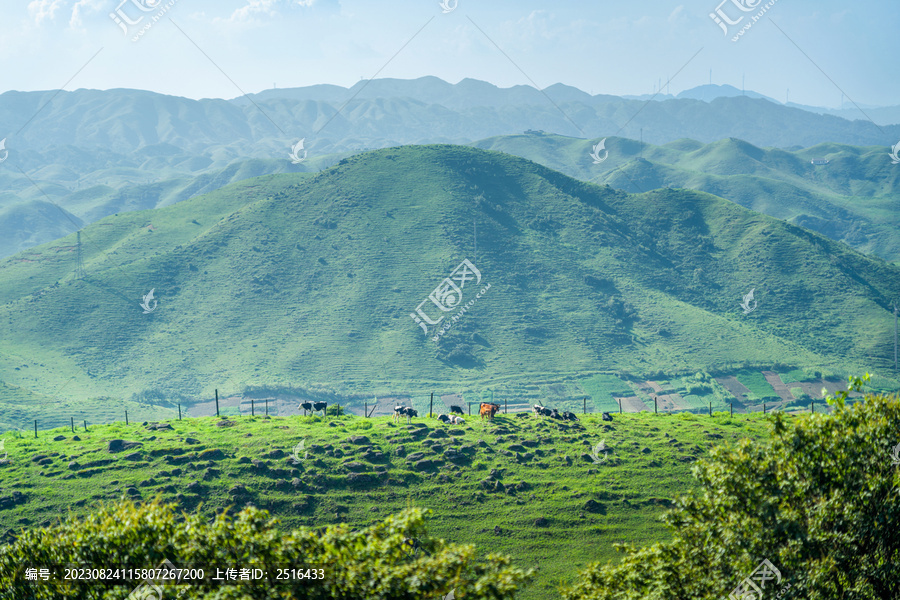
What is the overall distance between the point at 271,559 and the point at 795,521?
15.3 metres

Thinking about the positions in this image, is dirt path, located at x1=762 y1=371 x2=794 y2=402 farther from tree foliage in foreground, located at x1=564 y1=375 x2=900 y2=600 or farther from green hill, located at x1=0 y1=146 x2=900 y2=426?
tree foliage in foreground, located at x1=564 y1=375 x2=900 y2=600

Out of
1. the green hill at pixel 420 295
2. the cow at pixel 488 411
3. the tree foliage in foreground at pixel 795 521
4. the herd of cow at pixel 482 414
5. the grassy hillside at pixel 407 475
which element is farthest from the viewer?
the green hill at pixel 420 295

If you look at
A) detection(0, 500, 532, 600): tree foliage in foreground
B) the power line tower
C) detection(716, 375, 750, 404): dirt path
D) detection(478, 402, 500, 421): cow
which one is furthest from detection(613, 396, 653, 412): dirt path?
the power line tower

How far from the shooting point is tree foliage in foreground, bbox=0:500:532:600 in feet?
54.3

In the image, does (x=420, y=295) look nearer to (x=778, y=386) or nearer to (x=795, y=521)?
(x=778, y=386)

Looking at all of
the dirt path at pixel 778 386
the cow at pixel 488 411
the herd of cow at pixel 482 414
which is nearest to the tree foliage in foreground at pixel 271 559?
the herd of cow at pixel 482 414

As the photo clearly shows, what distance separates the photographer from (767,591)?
20.4 m

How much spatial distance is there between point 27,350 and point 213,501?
11402 cm

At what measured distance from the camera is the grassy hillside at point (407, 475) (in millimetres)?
45875

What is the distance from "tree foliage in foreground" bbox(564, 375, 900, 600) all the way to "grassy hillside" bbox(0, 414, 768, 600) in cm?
1970

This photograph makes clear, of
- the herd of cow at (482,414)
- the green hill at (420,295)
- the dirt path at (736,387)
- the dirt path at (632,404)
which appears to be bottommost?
the dirt path at (632,404)

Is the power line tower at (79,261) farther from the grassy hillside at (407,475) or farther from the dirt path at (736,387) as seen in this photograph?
the dirt path at (736,387)

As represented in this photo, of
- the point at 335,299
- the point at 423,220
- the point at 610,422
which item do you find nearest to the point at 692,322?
the point at 423,220

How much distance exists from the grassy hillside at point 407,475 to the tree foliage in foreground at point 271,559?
83.4ft
